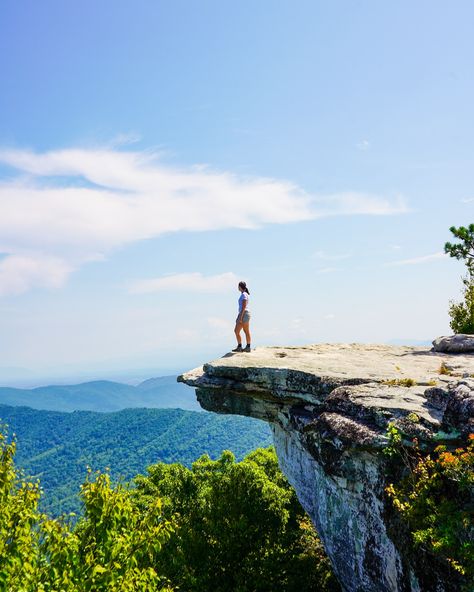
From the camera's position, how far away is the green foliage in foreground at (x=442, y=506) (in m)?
9.45

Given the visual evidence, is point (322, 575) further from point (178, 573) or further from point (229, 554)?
point (178, 573)

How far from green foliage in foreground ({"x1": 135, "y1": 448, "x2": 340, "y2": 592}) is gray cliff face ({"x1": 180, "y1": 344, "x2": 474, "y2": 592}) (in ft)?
15.2

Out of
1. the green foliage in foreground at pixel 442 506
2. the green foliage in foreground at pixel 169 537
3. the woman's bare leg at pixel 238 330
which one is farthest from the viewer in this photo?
the woman's bare leg at pixel 238 330

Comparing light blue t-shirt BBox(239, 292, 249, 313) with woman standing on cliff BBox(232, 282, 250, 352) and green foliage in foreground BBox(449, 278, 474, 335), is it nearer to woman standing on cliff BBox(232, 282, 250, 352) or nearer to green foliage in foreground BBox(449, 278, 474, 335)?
woman standing on cliff BBox(232, 282, 250, 352)

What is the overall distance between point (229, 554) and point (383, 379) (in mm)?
12951

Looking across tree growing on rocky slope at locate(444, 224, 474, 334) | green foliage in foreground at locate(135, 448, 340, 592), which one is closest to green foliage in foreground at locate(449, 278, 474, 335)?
tree growing on rocky slope at locate(444, 224, 474, 334)

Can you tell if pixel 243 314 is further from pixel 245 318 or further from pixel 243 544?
pixel 243 544

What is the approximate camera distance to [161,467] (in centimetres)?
3456

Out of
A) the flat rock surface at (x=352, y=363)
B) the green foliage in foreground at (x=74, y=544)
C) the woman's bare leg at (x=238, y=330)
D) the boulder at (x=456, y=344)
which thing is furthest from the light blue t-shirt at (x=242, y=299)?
the green foliage in foreground at (x=74, y=544)

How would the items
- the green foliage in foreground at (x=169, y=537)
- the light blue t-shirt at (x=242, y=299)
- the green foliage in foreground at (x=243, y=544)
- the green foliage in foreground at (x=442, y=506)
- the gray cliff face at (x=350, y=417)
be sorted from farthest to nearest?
1. the light blue t-shirt at (x=242, y=299)
2. the green foliage in foreground at (x=243, y=544)
3. the gray cliff face at (x=350, y=417)
4. the green foliage in foreground at (x=169, y=537)
5. the green foliage in foreground at (x=442, y=506)

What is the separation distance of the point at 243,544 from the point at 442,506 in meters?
15.8

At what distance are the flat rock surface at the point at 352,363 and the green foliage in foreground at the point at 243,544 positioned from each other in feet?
27.3

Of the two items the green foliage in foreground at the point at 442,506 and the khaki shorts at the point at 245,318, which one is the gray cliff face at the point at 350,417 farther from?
the khaki shorts at the point at 245,318

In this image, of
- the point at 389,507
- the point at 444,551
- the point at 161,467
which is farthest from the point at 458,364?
the point at 161,467
